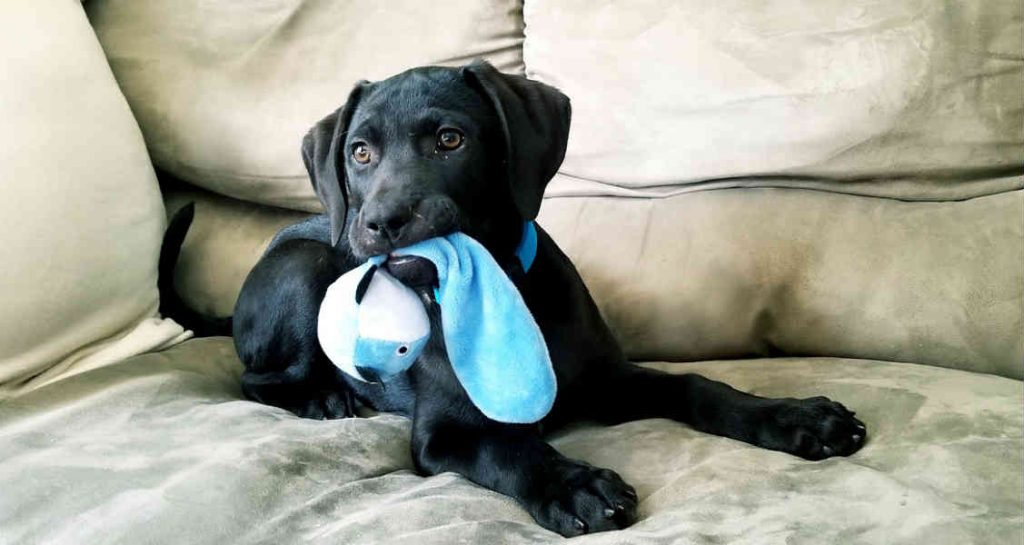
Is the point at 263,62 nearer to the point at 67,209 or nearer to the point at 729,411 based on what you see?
the point at 67,209

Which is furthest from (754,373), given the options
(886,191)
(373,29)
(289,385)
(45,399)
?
(45,399)

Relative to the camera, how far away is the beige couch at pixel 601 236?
4.27 feet

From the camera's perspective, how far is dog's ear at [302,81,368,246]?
1.58 meters

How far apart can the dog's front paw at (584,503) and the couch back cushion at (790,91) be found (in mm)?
899

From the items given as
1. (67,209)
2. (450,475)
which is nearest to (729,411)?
(450,475)

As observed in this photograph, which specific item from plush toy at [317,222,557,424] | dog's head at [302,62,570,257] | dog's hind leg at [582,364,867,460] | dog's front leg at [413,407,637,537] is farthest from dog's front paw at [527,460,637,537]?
dog's head at [302,62,570,257]

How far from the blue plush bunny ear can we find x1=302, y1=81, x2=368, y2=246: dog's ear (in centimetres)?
39

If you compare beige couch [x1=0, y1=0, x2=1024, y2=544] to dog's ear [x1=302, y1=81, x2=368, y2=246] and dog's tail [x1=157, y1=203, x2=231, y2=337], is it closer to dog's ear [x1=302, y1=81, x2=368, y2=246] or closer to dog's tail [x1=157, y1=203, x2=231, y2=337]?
dog's tail [x1=157, y1=203, x2=231, y2=337]

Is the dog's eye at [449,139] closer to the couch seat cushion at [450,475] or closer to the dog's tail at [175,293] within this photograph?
the couch seat cushion at [450,475]

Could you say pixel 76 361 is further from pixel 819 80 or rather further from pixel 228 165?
pixel 819 80

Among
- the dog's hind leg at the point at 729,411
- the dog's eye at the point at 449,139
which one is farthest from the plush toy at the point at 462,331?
the dog's hind leg at the point at 729,411

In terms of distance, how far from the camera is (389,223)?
129 cm

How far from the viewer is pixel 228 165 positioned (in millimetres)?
2271

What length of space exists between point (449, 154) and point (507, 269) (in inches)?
8.5
